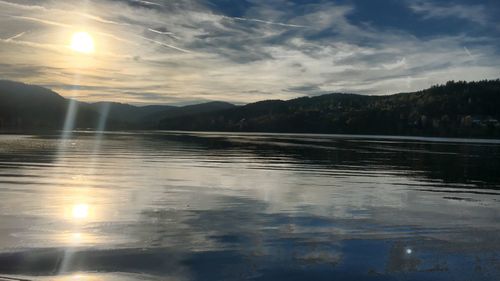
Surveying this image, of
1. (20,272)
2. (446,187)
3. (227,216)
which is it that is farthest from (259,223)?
(446,187)

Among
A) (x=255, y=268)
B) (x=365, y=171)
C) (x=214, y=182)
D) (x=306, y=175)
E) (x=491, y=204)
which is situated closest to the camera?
(x=255, y=268)

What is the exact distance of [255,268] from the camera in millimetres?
14625

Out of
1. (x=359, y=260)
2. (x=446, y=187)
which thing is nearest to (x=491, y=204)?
(x=446, y=187)

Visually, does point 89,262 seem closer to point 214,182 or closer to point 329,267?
point 329,267

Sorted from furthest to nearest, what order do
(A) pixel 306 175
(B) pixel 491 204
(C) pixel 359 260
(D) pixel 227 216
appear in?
(A) pixel 306 175, (B) pixel 491 204, (D) pixel 227 216, (C) pixel 359 260

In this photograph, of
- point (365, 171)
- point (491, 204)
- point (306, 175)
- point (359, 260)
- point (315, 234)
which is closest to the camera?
point (359, 260)

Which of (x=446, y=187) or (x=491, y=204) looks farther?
(x=446, y=187)

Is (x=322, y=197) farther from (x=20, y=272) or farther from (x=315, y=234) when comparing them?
(x=20, y=272)

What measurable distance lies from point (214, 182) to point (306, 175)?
10642 millimetres

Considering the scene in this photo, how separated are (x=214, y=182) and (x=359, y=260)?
22227mm

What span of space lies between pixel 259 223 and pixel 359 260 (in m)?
6.46

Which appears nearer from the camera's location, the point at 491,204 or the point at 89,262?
the point at 89,262

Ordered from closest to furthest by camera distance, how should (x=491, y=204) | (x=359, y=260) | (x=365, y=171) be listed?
(x=359, y=260), (x=491, y=204), (x=365, y=171)

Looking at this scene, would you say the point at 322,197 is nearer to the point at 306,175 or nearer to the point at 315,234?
the point at 315,234
